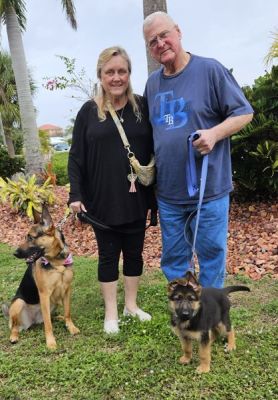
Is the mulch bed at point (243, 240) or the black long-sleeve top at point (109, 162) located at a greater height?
the black long-sleeve top at point (109, 162)

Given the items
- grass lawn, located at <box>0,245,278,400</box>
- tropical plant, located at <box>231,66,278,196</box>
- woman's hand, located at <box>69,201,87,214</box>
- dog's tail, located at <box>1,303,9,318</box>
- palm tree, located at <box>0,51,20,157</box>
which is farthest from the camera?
palm tree, located at <box>0,51,20,157</box>

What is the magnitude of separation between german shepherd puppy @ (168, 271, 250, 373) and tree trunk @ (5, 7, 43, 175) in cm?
782

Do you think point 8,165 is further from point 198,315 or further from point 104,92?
point 198,315

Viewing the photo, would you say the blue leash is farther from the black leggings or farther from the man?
the black leggings

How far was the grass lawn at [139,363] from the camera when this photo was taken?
3221 millimetres

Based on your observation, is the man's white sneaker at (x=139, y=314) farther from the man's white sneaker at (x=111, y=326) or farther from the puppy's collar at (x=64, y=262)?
the puppy's collar at (x=64, y=262)

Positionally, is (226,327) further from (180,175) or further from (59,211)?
(59,211)

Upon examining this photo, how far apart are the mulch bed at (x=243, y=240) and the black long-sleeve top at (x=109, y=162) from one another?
2.34 m

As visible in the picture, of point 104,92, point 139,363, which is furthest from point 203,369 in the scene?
point 104,92

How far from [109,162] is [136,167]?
0.83 ft

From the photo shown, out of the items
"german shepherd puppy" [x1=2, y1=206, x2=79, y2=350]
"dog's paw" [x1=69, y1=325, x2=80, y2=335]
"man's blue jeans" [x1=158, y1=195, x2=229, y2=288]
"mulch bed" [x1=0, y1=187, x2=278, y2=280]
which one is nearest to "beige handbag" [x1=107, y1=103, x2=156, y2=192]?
"man's blue jeans" [x1=158, y1=195, x2=229, y2=288]

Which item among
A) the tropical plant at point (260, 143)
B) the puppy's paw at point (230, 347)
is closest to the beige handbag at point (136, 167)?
the puppy's paw at point (230, 347)

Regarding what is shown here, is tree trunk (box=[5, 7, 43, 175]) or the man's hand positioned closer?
the man's hand

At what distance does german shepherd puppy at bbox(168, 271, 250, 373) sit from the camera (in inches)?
121
